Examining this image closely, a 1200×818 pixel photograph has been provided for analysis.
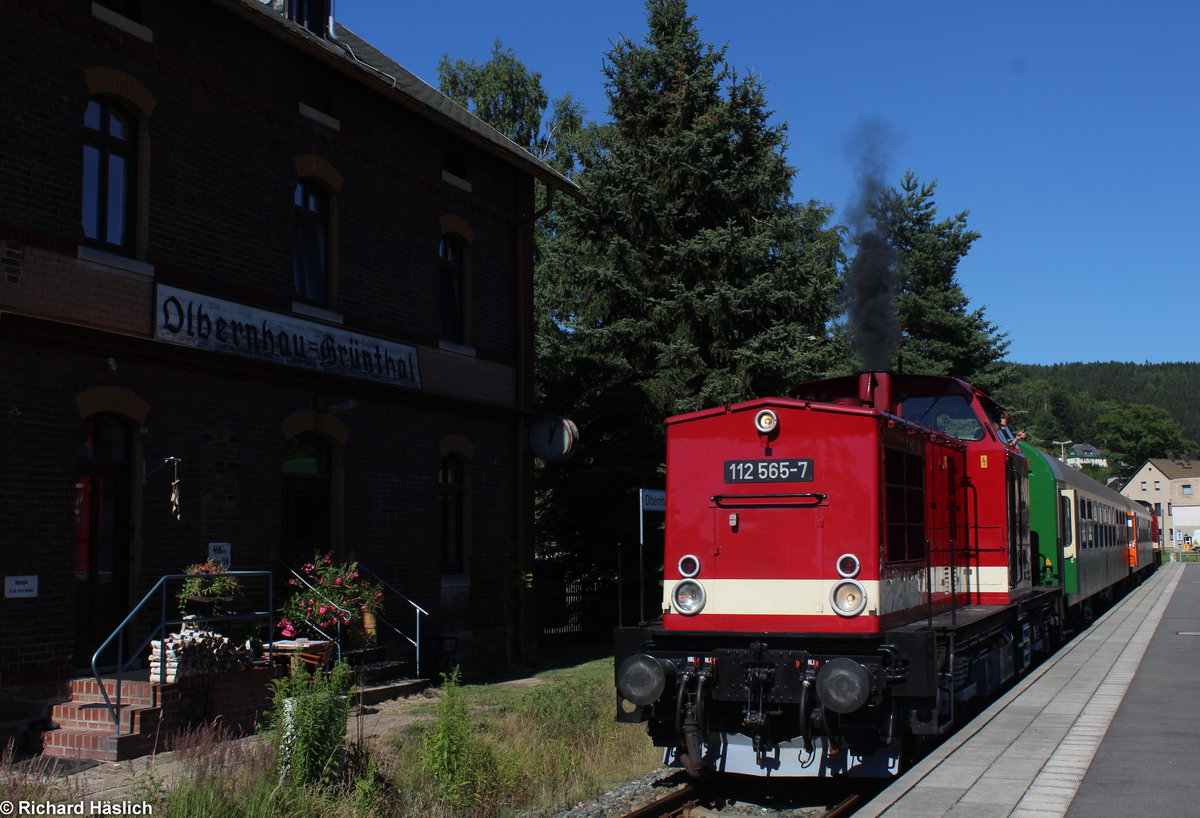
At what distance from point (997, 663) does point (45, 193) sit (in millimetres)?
10894

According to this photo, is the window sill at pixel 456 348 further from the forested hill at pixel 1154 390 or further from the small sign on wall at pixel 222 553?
the forested hill at pixel 1154 390

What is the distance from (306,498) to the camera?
13.8 metres

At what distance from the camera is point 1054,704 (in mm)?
11430

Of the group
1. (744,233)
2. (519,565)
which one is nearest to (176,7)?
(519,565)

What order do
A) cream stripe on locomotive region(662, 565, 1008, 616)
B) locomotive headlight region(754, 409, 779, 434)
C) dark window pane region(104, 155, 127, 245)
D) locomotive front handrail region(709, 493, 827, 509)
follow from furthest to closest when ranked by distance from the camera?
dark window pane region(104, 155, 127, 245) → locomotive headlight region(754, 409, 779, 434) → locomotive front handrail region(709, 493, 827, 509) → cream stripe on locomotive region(662, 565, 1008, 616)

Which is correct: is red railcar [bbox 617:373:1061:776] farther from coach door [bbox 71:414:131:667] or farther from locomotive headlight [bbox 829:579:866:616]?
coach door [bbox 71:414:131:667]

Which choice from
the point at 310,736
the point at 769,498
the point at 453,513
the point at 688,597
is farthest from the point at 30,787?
the point at 453,513

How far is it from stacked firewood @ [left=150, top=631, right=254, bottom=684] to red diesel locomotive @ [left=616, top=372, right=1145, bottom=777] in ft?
14.0

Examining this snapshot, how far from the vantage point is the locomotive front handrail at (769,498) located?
29.2 ft

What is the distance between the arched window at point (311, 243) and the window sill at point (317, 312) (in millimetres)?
142

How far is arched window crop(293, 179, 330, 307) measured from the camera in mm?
14031

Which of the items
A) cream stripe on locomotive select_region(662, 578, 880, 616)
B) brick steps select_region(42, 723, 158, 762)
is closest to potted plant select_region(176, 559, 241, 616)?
brick steps select_region(42, 723, 158, 762)

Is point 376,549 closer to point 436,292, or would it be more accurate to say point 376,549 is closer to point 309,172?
point 436,292

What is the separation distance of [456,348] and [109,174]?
6096mm
